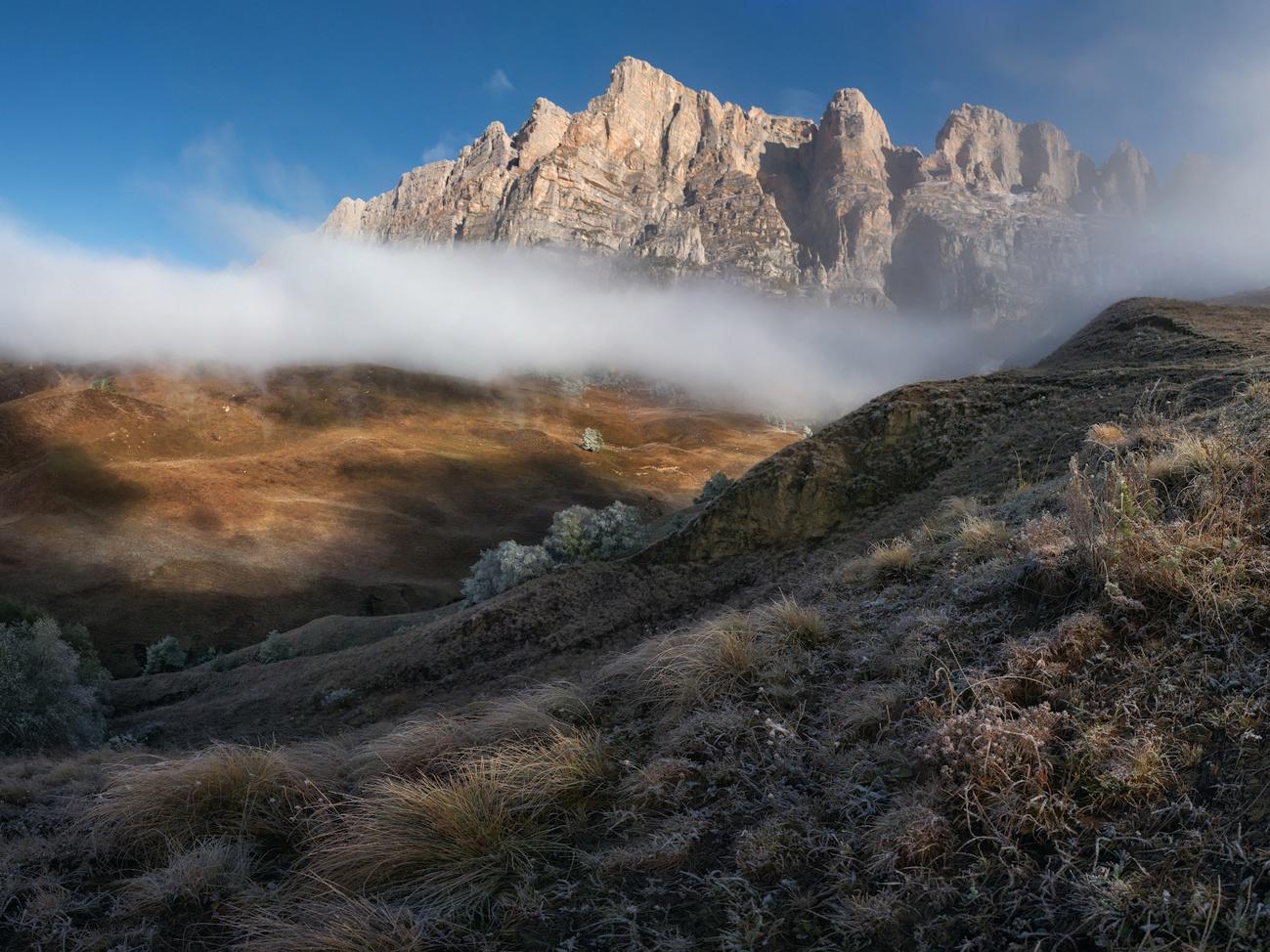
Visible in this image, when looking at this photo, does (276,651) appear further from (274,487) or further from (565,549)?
(274,487)

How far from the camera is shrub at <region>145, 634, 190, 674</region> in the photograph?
108 feet

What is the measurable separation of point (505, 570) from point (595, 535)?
3260 millimetres

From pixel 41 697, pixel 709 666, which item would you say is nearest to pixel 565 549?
pixel 41 697

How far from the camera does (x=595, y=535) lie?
73.9ft

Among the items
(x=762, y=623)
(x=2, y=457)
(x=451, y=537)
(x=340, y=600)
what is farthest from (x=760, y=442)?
(x=762, y=623)

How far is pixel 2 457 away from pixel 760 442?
87076 millimetres

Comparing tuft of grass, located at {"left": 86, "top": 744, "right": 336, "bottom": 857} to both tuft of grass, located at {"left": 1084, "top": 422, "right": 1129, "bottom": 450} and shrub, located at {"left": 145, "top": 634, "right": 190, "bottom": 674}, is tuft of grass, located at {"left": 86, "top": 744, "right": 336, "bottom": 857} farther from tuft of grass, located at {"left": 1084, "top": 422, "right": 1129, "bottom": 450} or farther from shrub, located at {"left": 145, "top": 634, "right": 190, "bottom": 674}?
shrub, located at {"left": 145, "top": 634, "right": 190, "bottom": 674}

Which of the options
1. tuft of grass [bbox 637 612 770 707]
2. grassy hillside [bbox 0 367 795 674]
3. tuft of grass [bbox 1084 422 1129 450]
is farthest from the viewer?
grassy hillside [bbox 0 367 795 674]

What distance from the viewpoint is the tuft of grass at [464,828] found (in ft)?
11.2

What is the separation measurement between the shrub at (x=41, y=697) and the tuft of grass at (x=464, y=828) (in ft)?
49.5

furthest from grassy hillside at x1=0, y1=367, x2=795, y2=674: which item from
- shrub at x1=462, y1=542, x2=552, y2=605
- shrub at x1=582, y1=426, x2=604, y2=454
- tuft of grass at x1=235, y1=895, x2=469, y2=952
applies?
tuft of grass at x1=235, y1=895, x2=469, y2=952

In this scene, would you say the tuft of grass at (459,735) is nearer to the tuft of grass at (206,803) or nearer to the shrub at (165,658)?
the tuft of grass at (206,803)

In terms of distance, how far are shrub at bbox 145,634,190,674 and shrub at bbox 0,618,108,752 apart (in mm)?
16864

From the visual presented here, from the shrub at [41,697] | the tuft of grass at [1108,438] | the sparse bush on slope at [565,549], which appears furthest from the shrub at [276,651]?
the tuft of grass at [1108,438]
